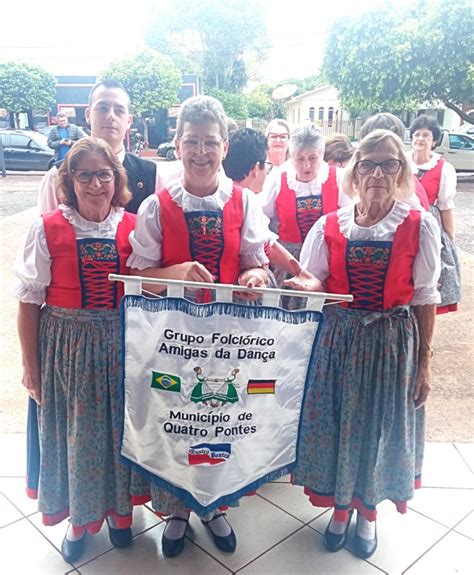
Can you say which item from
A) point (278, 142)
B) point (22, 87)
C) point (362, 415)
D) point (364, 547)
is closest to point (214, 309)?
point (362, 415)

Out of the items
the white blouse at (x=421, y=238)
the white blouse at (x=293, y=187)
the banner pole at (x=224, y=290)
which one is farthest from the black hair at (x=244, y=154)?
the banner pole at (x=224, y=290)

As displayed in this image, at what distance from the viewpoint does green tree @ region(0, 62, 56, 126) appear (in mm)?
15469

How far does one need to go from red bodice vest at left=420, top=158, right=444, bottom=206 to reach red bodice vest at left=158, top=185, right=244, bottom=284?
2129 millimetres

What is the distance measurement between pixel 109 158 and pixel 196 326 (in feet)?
1.95

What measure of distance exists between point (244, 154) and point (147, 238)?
2.39ft

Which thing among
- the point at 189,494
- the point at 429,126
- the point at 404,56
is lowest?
the point at 189,494

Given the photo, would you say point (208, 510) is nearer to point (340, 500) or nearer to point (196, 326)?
point (340, 500)

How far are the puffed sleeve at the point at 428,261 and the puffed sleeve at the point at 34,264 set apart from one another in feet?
3.79

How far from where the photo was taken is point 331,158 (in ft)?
9.59

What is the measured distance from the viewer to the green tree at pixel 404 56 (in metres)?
10.9

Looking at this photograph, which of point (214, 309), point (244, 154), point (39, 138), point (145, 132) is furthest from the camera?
point (145, 132)

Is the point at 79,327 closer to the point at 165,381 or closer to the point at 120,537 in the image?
the point at 165,381

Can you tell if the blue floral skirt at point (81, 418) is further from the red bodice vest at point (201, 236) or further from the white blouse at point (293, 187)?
the white blouse at point (293, 187)

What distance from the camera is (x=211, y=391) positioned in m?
1.49
